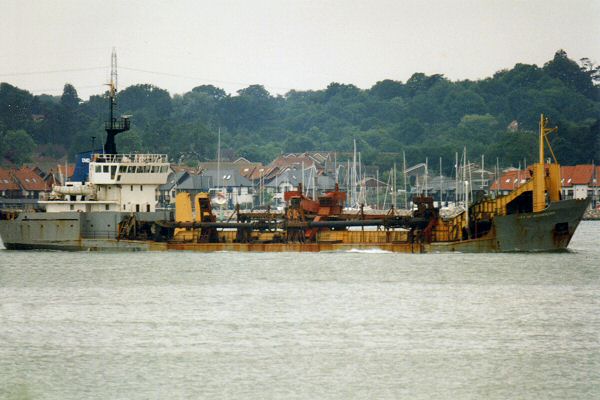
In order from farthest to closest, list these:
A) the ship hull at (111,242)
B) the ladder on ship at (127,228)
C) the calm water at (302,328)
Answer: the ladder on ship at (127,228), the ship hull at (111,242), the calm water at (302,328)

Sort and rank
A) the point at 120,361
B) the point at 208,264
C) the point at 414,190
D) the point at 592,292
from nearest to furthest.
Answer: the point at 120,361 → the point at 592,292 → the point at 208,264 → the point at 414,190

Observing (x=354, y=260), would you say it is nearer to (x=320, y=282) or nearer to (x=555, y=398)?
(x=320, y=282)

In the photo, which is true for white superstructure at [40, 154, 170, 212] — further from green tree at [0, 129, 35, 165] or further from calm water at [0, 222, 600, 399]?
green tree at [0, 129, 35, 165]

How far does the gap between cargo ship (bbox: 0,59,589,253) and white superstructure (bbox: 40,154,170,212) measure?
51 millimetres

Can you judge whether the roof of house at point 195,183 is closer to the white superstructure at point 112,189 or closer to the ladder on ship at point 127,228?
the white superstructure at point 112,189

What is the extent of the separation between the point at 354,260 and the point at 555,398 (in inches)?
1214

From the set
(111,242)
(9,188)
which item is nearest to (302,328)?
(111,242)

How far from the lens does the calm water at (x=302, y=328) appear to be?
3450cm

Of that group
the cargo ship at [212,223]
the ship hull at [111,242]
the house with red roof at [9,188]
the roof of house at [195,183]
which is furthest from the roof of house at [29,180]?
the ship hull at [111,242]

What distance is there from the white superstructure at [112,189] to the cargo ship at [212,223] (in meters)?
0.05

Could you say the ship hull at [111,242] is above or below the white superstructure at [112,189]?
below

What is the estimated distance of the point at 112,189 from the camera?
68625 millimetres

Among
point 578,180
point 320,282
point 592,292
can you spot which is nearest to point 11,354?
point 320,282

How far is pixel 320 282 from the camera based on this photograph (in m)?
54.8
